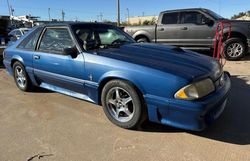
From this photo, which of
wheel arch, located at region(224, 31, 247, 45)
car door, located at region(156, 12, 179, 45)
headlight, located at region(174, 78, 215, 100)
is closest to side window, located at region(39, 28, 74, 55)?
headlight, located at region(174, 78, 215, 100)

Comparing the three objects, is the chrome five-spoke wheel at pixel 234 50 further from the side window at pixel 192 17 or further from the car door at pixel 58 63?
the car door at pixel 58 63

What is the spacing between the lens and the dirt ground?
2.96 m

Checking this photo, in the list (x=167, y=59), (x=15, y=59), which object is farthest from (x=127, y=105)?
(x=15, y=59)

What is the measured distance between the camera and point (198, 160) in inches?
110

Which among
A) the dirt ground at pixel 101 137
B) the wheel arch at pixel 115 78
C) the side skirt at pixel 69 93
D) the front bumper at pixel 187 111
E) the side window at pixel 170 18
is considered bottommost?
the dirt ground at pixel 101 137

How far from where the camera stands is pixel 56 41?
4473mm

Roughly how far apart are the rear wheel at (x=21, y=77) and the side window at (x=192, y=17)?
608 centimetres

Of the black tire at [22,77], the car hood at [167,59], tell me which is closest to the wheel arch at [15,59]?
the black tire at [22,77]

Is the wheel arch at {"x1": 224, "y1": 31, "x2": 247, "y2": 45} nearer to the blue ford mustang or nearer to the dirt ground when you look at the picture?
the dirt ground

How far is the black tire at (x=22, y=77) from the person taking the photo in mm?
5207

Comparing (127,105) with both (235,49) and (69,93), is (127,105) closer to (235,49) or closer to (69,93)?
(69,93)

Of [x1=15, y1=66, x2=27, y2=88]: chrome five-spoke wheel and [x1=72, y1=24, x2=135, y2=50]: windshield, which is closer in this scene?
[x1=72, y1=24, x2=135, y2=50]: windshield

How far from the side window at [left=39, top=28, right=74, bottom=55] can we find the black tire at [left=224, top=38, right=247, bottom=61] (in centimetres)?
592

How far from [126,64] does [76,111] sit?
4.59 ft
